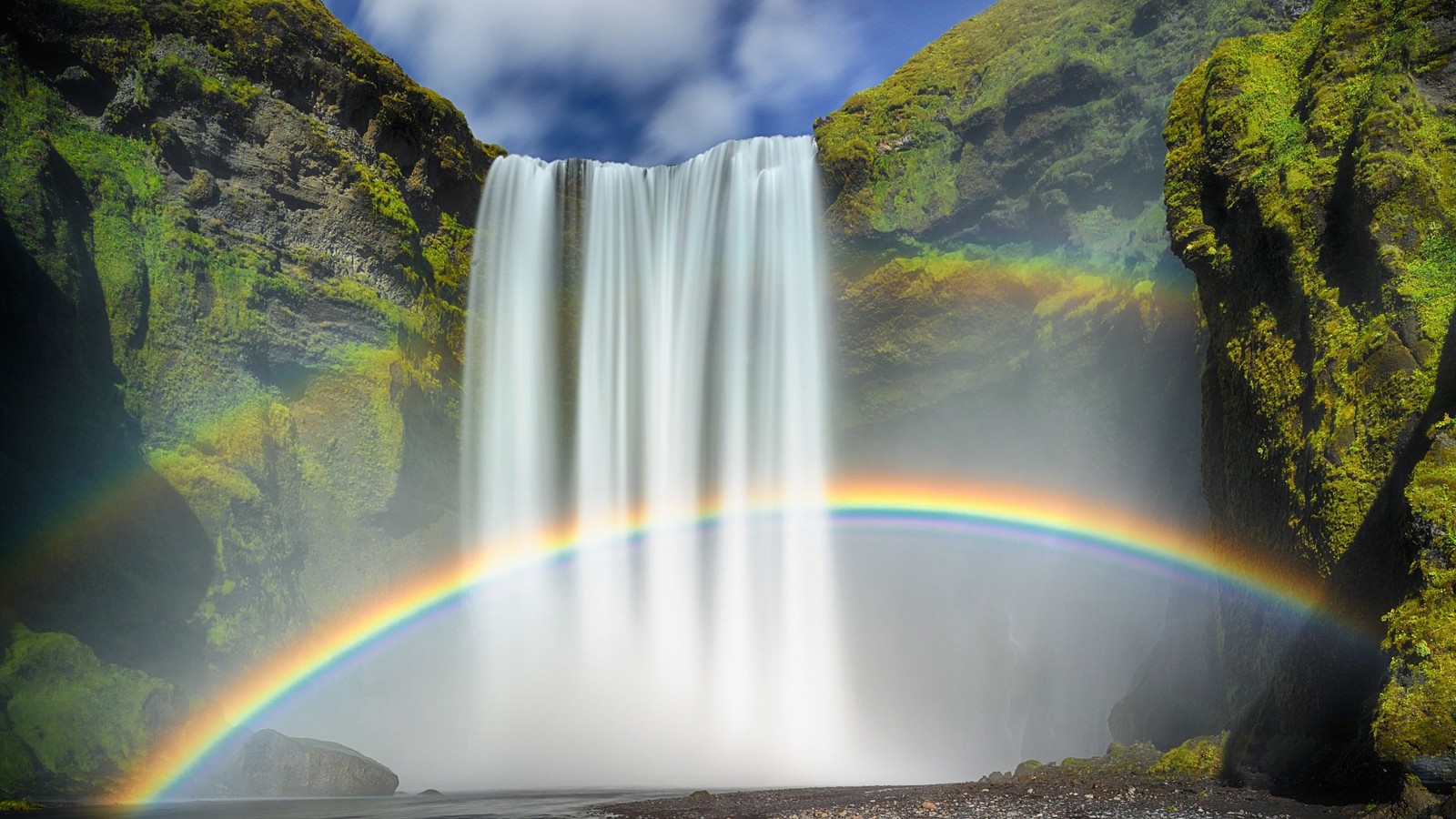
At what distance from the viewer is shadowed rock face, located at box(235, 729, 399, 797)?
17.1 metres

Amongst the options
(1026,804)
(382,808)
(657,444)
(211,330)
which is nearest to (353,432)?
(211,330)

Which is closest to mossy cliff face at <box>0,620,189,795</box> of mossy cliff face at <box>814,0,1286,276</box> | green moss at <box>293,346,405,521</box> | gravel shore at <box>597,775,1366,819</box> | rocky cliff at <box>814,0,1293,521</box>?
green moss at <box>293,346,405,521</box>

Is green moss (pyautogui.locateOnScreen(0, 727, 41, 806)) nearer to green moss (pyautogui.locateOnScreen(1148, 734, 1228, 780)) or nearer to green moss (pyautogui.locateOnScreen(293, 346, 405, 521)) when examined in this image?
green moss (pyautogui.locateOnScreen(293, 346, 405, 521))

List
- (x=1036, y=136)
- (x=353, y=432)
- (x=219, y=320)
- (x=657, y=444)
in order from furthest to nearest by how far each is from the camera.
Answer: (x=657, y=444), (x=1036, y=136), (x=353, y=432), (x=219, y=320)

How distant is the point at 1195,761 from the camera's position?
1228 centimetres

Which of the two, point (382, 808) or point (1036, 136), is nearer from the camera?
point (382, 808)

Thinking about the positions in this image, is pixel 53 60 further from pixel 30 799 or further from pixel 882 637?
pixel 882 637

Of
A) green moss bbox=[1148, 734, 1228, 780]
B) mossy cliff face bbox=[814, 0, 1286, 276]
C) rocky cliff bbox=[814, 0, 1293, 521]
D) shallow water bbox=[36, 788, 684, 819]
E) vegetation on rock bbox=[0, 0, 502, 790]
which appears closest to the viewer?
green moss bbox=[1148, 734, 1228, 780]

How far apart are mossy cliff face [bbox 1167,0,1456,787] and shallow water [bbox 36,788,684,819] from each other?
31.2 feet

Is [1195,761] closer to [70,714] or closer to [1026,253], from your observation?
[1026,253]

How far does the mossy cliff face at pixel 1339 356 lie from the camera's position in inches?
340

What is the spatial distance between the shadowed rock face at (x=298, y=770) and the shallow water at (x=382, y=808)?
0.72 metres

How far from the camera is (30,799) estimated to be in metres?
14.4

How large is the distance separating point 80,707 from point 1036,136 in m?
26.0
